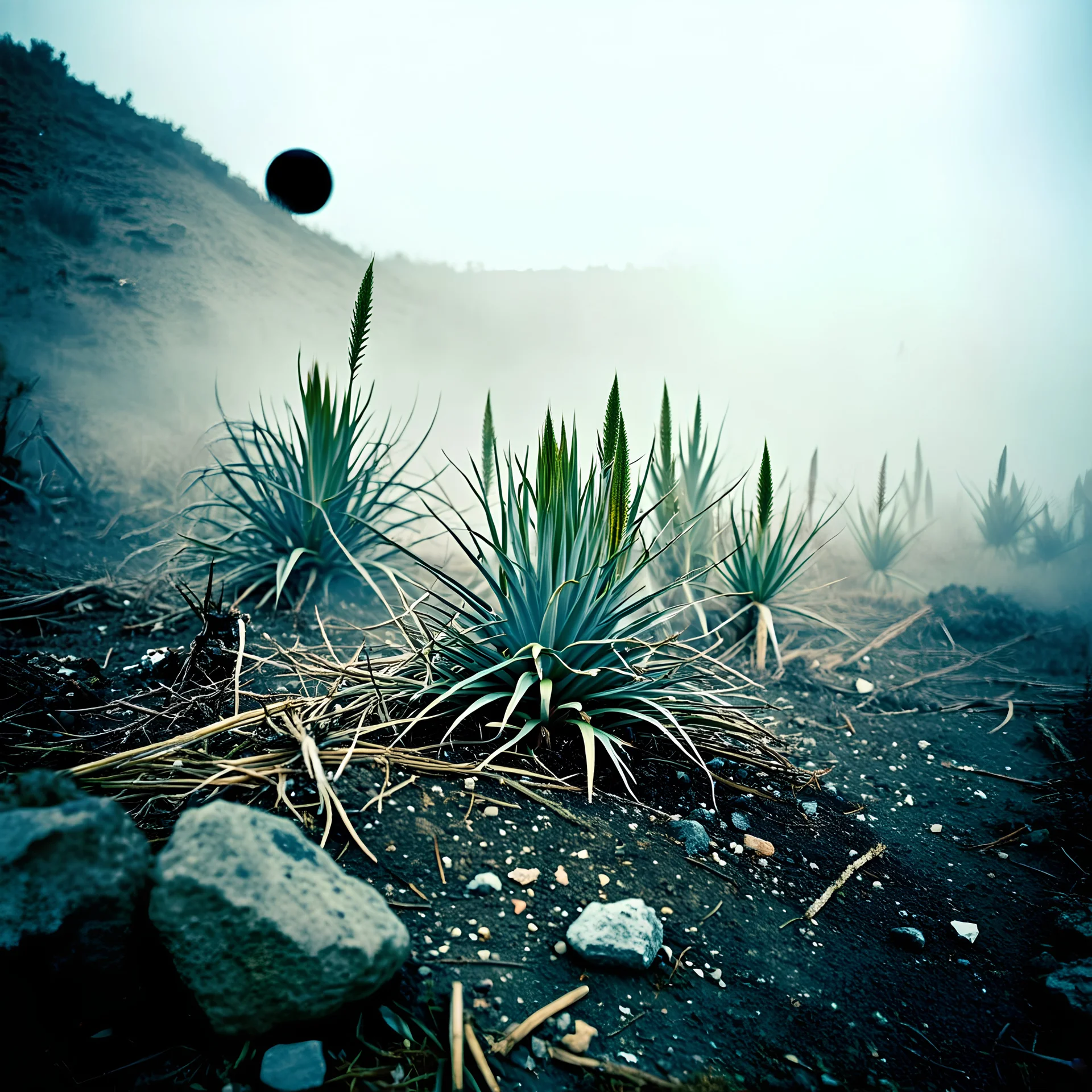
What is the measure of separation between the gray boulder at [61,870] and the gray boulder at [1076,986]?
1450 mm

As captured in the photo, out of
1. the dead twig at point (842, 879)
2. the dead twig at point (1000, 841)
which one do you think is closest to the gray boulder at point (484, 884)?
the dead twig at point (842, 879)

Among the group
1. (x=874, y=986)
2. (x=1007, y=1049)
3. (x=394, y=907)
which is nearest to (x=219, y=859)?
(x=394, y=907)

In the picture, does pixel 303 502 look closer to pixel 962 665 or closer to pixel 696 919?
pixel 696 919

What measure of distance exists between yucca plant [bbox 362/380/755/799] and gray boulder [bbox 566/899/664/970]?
19.0 inches

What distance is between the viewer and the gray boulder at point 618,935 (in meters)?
0.96

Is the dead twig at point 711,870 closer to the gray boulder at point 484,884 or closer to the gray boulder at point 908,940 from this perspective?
the gray boulder at point 908,940

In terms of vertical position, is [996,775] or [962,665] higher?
[962,665]

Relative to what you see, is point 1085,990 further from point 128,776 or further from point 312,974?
point 128,776

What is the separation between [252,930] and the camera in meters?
0.73

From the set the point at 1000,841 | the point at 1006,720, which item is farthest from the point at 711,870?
the point at 1006,720

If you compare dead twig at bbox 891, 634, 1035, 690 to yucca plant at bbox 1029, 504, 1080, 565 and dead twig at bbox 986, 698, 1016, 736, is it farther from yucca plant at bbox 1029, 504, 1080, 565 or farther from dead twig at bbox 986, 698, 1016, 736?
yucca plant at bbox 1029, 504, 1080, 565

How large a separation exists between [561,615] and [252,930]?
1.01 m

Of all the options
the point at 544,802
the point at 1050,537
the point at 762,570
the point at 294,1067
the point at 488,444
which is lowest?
the point at 294,1067

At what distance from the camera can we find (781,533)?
3.30 meters
